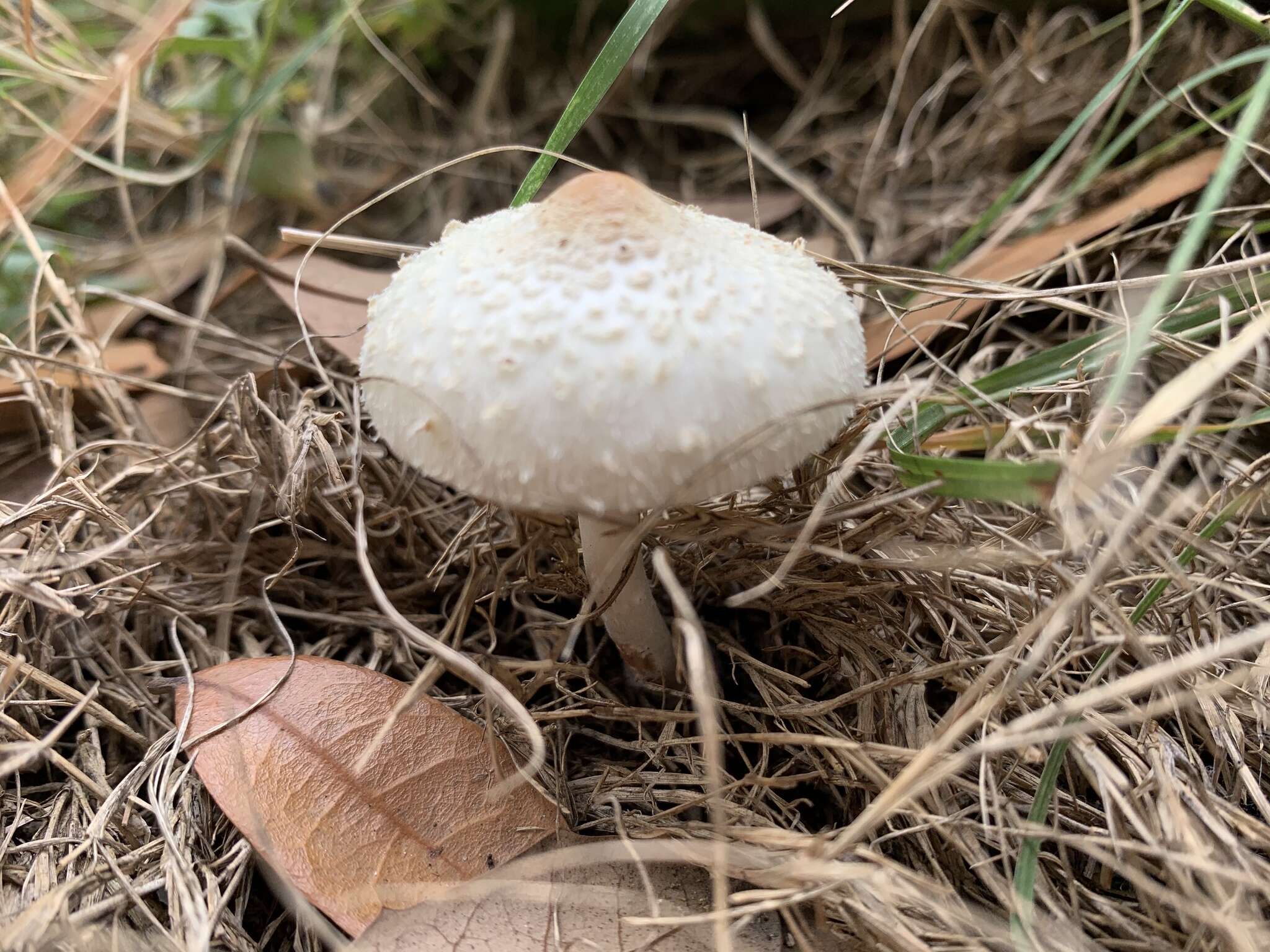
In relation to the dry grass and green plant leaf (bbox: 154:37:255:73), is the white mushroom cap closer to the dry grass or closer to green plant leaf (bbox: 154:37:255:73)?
the dry grass

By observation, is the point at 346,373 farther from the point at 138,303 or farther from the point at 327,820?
the point at 327,820

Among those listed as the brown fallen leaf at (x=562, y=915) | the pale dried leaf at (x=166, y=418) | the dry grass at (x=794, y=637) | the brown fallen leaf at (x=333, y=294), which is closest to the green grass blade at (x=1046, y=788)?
the dry grass at (x=794, y=637)

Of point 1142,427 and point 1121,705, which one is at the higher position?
point 1142,427

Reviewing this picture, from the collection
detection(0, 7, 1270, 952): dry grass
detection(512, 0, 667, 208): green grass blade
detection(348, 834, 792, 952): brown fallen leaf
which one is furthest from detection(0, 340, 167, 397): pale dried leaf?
detection(348, 834, 792, 952): brown fallen leaf

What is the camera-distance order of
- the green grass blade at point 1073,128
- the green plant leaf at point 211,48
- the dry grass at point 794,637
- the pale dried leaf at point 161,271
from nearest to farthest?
the dry grass at point 794,637 < the green grass blade at point 1073,128 < the green plant leaf at point 211,48 < the pale dried leaf at point 161,271

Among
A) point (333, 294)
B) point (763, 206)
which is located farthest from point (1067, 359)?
point (333, 294)

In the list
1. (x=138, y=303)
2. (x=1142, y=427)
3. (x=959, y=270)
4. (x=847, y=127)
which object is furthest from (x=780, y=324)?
(x=847, y=127)

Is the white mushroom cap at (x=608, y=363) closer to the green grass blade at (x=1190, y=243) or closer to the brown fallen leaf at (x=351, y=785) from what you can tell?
the green grass blade at (x=1190, y=243)
